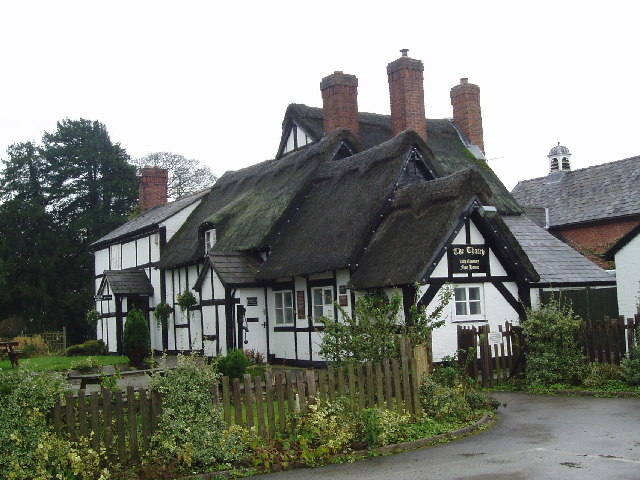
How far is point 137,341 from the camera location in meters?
24.6

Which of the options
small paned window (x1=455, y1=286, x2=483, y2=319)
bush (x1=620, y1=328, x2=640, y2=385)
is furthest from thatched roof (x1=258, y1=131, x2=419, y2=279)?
bush (x1=620, y1=328, x2=640, y2=385)

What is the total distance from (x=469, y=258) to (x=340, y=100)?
10.6m

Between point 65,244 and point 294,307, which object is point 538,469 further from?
point 65,244

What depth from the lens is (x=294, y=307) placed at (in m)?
23.1

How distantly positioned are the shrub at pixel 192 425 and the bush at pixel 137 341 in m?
15.5

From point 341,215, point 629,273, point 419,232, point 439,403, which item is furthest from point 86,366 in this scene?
point 629,273

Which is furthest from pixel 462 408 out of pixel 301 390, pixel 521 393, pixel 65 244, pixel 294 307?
pixel 65 244

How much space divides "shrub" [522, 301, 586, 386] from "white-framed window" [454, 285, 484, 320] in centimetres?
371

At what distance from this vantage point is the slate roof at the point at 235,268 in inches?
924

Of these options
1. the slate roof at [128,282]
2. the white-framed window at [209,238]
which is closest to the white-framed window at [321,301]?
the white-framed window at [209,238]

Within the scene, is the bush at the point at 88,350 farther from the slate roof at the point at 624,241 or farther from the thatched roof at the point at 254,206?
the slate roof at the point at 624,241

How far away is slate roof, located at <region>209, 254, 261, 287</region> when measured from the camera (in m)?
23.5

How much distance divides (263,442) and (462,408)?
3767mm

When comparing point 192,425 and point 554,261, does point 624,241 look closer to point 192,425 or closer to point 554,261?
point 554,261
